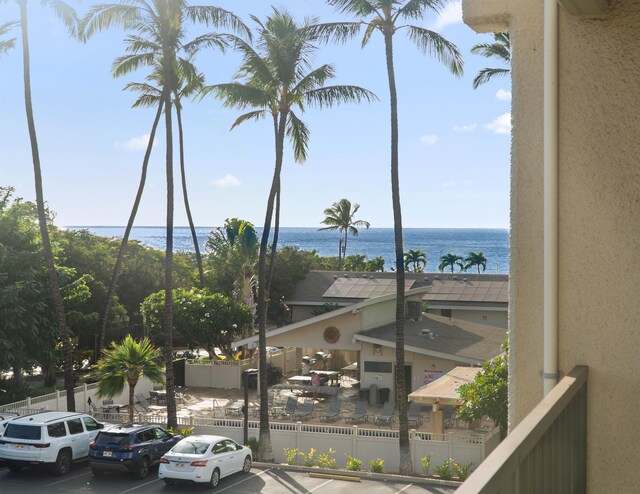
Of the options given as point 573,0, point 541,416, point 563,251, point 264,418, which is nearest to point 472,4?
point 573,0

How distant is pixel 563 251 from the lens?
461cm

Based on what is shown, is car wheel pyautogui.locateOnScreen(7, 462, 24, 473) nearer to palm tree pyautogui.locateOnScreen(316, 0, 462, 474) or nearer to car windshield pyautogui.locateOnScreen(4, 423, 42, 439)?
car windshield pyautogui.locateOnScreen(4, 423, 42, 439)

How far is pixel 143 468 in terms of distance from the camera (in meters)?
21.9

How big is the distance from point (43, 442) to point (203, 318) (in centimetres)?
1889

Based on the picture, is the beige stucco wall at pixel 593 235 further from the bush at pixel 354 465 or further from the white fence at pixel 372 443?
the bush at pixel 354 465

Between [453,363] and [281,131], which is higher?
[281,131]

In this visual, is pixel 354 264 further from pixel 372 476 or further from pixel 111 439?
pixel 111 439

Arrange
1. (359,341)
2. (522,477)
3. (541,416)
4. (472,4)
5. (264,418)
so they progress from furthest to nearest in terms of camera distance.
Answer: (359,341)
(264,418)
(472,4)
(541,416)
(522,477)

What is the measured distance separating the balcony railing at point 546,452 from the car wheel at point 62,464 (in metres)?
20.0

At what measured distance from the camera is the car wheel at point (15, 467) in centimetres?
2183

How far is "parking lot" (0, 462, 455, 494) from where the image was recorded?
20672 mm

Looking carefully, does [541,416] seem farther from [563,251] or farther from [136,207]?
[136,207]

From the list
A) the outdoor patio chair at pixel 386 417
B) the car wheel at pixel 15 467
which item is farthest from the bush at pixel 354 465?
the car wheel at pixel 15 467

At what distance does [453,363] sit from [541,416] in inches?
1188
